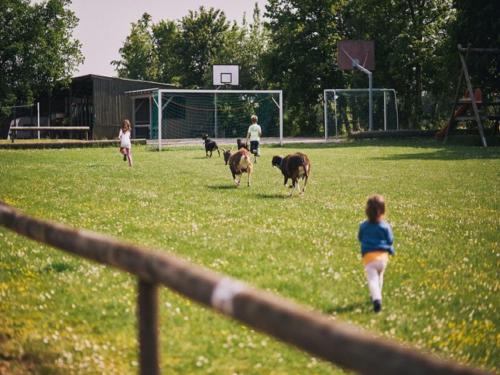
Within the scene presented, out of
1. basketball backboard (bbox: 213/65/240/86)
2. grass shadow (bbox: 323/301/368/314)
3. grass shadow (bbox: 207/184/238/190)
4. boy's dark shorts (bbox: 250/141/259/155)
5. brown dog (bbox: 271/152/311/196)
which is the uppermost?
basketball backboard (bbox: 213/65/240/86)

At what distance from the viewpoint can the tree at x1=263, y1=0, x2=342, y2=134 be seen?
6500 centimetres

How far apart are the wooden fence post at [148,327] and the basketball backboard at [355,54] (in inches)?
2104

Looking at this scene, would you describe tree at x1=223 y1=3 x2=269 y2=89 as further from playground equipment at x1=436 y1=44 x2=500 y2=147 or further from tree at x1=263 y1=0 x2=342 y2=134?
playground equipment at x1=436 y1=44 x2=500 y2=147

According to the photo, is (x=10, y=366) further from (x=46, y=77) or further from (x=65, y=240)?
(x=46, y=77)

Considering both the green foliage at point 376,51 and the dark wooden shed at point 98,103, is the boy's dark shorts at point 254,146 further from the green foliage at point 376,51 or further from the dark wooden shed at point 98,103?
the dark wooden shed at point 98,103

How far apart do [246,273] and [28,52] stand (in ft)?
206

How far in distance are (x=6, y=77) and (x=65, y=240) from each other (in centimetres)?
6379

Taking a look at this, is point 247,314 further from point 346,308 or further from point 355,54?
point 355,54

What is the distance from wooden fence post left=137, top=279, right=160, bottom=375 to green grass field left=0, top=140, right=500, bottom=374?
63.2 inches

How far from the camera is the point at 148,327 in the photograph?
3.24 m

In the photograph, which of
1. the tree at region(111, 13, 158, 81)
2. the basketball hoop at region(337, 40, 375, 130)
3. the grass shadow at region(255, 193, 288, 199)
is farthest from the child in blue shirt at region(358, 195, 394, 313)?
the tree at region(111, 13, 158, 81)

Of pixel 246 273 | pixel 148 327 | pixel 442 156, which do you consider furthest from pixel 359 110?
pixel 148 327

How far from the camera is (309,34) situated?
65.8 metres

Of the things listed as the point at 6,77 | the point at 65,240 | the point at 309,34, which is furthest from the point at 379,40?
the point at 65,240
